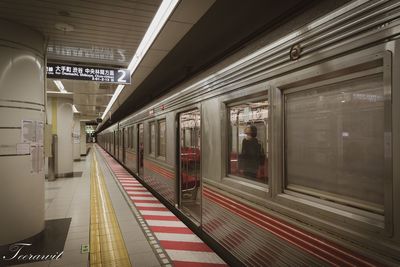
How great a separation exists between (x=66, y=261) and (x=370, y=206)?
3.62m

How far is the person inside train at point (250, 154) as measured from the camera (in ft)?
11.5

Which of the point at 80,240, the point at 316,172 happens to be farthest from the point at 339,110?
the point at 80,240

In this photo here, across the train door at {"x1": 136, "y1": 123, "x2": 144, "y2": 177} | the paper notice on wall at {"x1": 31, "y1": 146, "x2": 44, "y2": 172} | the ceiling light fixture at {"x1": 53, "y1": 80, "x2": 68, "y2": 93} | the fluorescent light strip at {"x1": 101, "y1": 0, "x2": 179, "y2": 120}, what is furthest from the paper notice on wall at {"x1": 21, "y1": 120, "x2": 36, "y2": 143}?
the train door at {"x1": 136, "y1": 123, "x2": 144, "y2": 177}

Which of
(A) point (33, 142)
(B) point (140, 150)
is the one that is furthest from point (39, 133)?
(B) point (140, 150)

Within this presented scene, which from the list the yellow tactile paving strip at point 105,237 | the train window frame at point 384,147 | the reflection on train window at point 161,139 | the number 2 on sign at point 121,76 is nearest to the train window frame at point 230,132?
the train window frame at point 384,147

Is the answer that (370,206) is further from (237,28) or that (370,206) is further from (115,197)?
(115,197)

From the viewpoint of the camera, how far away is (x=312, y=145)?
256 cm

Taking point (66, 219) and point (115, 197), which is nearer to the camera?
point (66, 219)

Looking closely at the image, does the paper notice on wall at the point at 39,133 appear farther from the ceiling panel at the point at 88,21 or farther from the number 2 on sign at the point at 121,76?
the number 2 on sign at the point at 121,76

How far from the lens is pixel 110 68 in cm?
630

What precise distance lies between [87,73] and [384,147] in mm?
5726

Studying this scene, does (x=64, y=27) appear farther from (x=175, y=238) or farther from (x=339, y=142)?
(x=339, y=142)

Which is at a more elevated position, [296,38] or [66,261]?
[296,38]

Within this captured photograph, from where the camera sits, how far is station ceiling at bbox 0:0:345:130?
361cm
